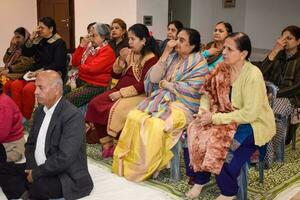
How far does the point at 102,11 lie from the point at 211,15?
6.65ft

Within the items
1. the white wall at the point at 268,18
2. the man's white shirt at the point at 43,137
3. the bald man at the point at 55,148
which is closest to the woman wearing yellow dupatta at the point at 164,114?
the bald man at the point at 55,148

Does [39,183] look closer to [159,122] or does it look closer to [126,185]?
[126,185]

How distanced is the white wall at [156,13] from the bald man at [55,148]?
3306 millimetres

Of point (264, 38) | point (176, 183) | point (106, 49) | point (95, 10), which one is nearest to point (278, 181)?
point (176, 183)

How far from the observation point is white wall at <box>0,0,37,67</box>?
786 centimetres

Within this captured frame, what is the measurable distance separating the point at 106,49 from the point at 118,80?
15.0 inches

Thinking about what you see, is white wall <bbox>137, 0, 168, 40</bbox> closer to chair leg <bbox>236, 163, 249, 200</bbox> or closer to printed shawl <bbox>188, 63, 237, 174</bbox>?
printed shawl <bbox>188, 63, 237, 174</bbox>

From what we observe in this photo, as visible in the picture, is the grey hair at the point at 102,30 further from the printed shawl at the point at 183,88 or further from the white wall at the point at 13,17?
the white wall at the point at 13,17

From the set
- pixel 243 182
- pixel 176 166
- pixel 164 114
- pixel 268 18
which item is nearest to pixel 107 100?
pixel 164 114

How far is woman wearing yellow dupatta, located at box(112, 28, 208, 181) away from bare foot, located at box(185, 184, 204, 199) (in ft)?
1.00

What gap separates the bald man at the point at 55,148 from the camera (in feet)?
7.75

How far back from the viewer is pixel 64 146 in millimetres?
2338

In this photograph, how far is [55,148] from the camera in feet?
7.97

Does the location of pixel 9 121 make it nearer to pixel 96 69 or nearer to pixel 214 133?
pixel 96 69
